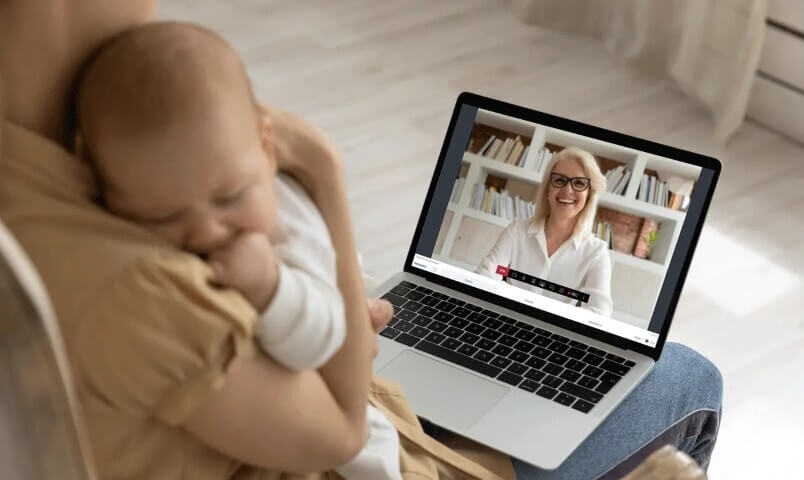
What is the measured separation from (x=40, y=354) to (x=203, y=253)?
0.74ft

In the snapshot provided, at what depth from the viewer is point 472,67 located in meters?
3.29

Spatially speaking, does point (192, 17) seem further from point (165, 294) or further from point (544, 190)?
point (165, 294)

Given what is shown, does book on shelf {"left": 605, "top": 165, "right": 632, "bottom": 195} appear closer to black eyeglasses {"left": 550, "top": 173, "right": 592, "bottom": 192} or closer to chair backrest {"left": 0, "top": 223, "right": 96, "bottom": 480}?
black eyeglasses {"left": 550, "top": 173, "right": 592, "bottom": 192}

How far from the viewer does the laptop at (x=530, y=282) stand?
4.35 feet

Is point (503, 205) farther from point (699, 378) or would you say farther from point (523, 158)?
point (699, 378)

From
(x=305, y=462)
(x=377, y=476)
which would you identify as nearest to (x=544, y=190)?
(x=377, y=476)

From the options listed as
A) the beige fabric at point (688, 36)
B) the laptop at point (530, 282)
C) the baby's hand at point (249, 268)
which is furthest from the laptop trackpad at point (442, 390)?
the beige fabric at point (688, 36)

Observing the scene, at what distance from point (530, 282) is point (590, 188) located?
14 cm

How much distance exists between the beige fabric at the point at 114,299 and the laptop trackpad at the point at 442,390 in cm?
56

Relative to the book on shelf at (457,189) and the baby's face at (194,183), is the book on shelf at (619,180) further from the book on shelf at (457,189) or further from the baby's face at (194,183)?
the baby's face at (194,183)

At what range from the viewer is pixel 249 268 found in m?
0.74

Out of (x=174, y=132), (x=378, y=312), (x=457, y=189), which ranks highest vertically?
(x=174, y=132)

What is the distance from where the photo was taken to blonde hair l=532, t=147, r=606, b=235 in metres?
1.47

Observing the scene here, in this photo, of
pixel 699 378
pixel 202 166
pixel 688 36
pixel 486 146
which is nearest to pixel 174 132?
pixel 202 166
